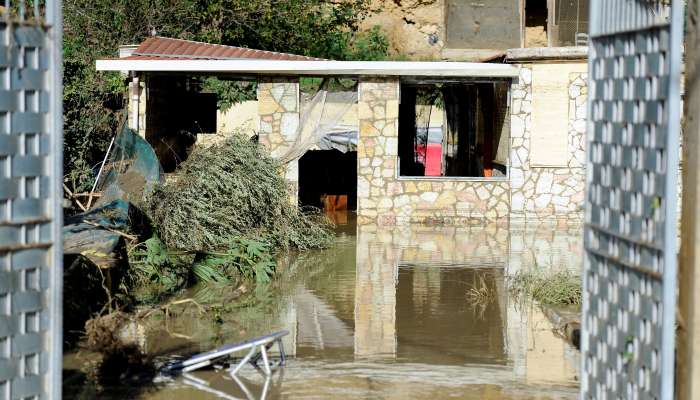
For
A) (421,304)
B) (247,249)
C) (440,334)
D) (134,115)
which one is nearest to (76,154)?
(134,115)

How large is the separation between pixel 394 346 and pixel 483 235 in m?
9.01

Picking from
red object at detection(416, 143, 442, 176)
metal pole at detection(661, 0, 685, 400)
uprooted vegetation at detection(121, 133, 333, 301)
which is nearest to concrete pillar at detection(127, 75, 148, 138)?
uprooted vegetation at detection(121, 133, 333, 301)

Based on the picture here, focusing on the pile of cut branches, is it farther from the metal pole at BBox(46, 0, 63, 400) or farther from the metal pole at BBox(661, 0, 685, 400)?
the metal pole at BBox(661, 0, 685, 400)

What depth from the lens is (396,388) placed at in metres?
8.70

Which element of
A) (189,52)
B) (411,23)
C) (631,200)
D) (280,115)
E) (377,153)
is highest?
(411,23)

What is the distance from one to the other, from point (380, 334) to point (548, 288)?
2.46 meters

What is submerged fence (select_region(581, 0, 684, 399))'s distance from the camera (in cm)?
525

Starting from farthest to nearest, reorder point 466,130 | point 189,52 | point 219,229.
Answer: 1. point 466,130
2. point 189,52
3. point 219,229

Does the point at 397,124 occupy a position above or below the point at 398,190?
above

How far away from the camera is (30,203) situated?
5727 mm

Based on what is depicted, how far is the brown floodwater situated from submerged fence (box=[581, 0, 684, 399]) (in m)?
2.62

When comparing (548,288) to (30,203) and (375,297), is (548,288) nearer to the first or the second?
(375,297)

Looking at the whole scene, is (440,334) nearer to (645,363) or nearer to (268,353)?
(268,353)

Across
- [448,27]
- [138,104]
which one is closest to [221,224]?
[138,104]
